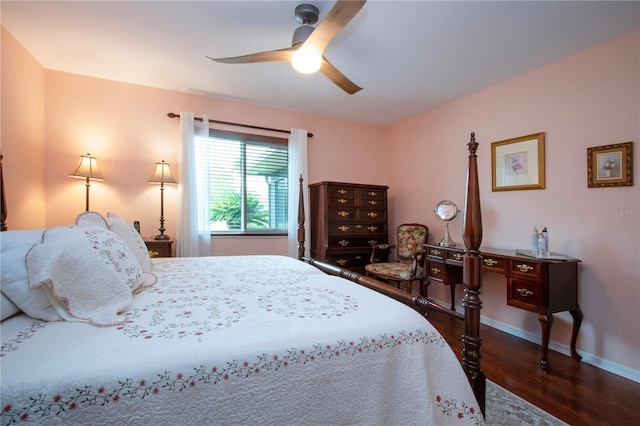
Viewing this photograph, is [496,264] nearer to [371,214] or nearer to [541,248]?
[541,248]

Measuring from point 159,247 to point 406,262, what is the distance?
293cm

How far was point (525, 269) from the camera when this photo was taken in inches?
90.1

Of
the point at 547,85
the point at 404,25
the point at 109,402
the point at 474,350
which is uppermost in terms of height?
the point at 404,25

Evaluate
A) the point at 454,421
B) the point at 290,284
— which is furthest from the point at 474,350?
the point at 290,284

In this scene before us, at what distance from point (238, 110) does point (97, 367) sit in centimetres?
334

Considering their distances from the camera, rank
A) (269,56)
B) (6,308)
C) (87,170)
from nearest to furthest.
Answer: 1. (6,308)
2. (269,56)
3. (87,170)

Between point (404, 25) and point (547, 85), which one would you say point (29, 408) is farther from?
point (547, 85)

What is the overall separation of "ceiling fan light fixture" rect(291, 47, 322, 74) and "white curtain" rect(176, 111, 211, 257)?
1854 mm

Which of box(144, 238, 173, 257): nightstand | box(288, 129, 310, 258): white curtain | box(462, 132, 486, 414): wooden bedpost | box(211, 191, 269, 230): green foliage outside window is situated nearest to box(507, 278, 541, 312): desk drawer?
box(462, 132, 486, 414): wooden bedpost

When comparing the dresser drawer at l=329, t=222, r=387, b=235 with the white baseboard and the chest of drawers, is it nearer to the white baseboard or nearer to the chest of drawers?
the chest of drawers

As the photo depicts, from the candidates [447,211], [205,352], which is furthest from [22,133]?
[447,211]

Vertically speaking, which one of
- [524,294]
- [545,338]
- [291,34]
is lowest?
[545,338]

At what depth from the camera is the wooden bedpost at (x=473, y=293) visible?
1141 mm

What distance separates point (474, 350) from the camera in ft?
3.73
